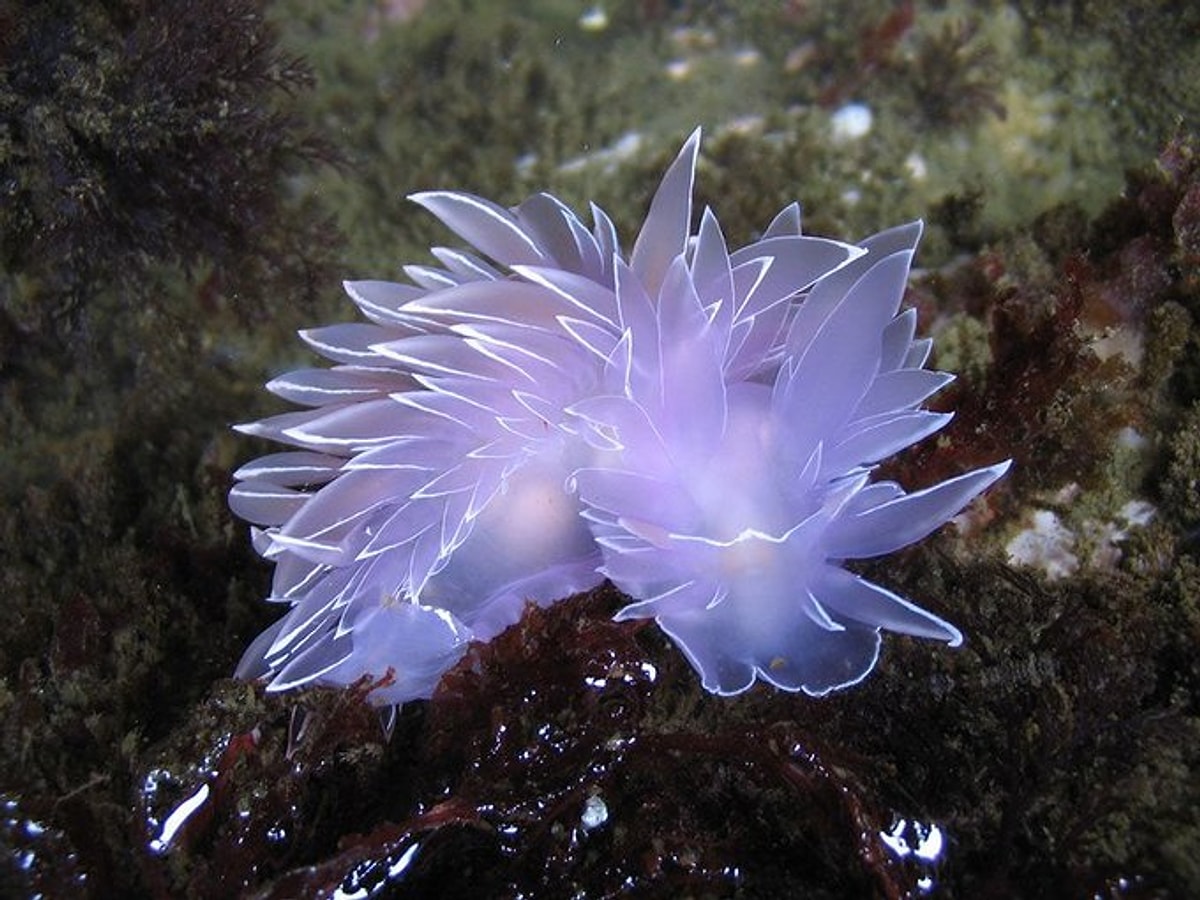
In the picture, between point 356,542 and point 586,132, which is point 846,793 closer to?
point 356,542

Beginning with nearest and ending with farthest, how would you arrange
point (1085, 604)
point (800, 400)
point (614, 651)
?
1. point (800, 400)
2. point (614, 651)
3. point (1085, 604)

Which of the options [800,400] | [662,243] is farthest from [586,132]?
[800,400]

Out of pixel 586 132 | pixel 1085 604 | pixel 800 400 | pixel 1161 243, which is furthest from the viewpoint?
pixel 586 132

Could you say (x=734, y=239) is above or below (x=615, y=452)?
below

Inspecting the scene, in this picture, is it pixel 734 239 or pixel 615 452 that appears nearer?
pixel 615 452

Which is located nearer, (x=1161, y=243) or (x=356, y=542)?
(x=356, y=542)

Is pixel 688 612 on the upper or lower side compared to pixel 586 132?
lower

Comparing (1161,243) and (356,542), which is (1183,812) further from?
(356,542)

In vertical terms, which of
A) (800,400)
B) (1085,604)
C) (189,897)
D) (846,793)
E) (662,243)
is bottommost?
(1085,604)
